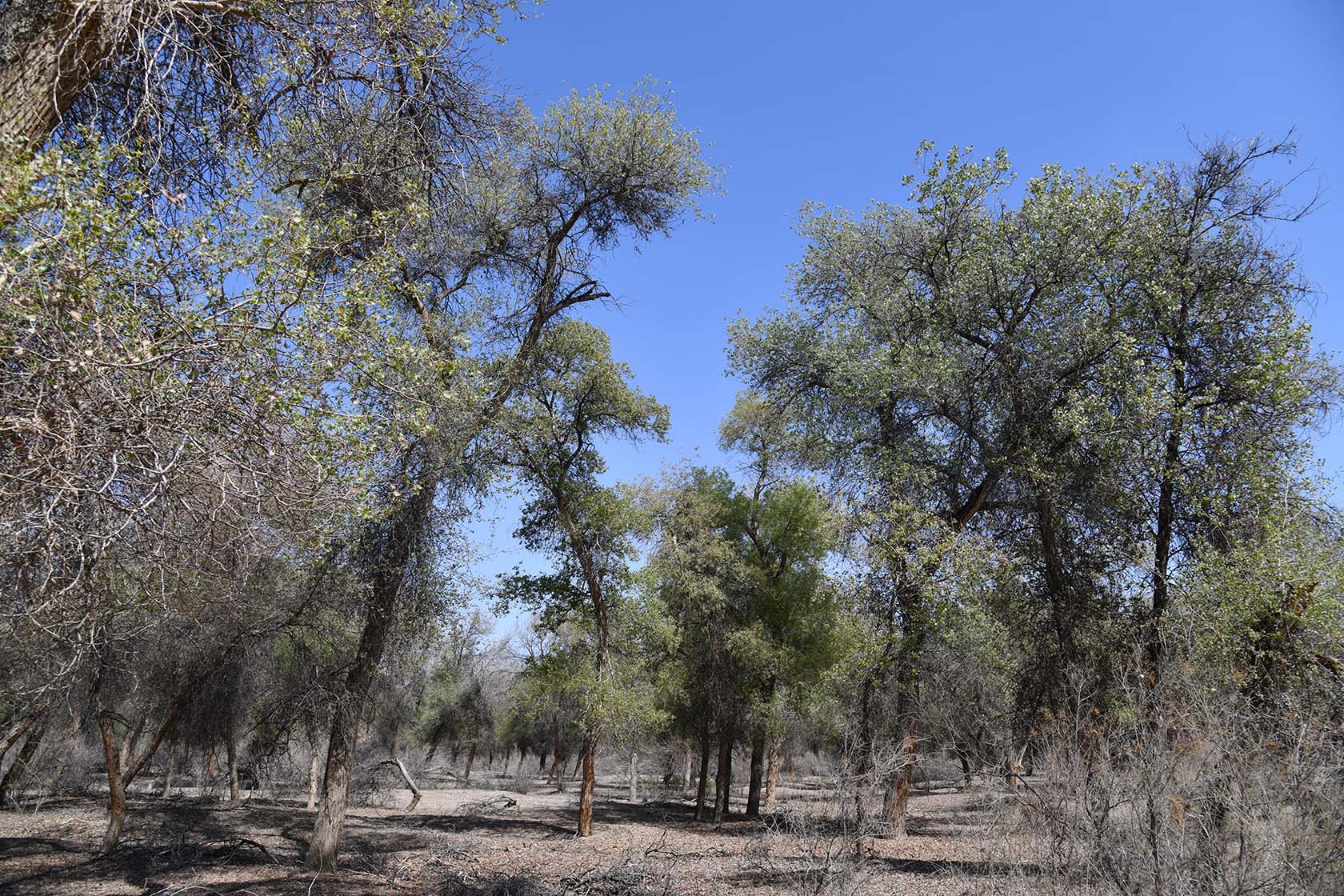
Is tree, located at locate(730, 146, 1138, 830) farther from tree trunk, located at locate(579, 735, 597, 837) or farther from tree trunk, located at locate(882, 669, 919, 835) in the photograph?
tree trunk, located at locate(579, 735, 597, 837)

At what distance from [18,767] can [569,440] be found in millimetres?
14799

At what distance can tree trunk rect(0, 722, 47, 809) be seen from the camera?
655 inches

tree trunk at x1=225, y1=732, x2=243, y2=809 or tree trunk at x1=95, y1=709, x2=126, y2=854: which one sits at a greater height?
tree trunk at x1=95, y1=709, x2=126, y2=854

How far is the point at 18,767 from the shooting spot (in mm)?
17531

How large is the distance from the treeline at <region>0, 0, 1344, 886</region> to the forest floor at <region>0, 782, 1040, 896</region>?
99 cm

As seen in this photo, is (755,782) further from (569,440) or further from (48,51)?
(48,51)

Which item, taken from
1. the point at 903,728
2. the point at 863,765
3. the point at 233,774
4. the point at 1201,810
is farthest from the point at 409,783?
the point at 1201,810

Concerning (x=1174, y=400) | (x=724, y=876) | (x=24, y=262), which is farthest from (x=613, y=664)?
(x=24, y=262)

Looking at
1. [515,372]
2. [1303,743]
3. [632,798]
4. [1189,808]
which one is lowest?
[632,798]

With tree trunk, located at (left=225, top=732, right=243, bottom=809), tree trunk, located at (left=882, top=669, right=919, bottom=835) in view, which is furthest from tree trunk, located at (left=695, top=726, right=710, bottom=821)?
tree trunk, located at (left=225, top=732, right=243, bottom=809)

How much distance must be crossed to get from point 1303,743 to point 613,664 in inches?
521

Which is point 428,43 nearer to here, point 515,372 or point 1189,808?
point 515,372

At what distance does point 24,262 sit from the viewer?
398 cm

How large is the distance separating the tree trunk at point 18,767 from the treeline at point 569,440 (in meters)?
0.26
